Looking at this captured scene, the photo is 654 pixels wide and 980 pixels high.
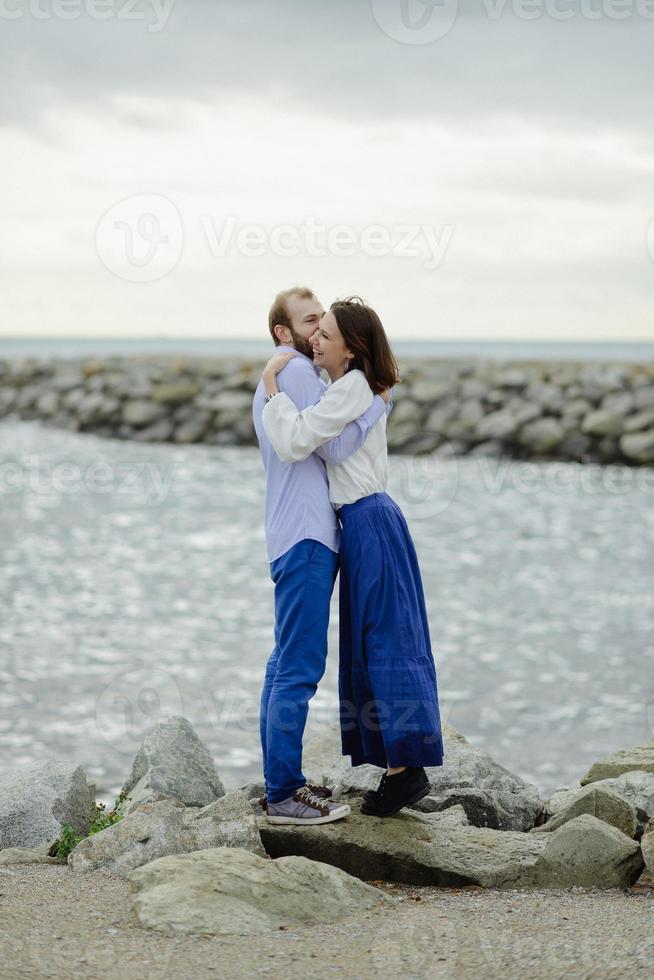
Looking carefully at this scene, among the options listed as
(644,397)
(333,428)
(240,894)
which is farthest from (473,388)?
(240,894)

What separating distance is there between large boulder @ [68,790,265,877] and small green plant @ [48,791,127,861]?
0.58ft

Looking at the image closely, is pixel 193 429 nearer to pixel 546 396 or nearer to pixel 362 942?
pixel 546 396

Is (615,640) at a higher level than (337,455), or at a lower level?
lower

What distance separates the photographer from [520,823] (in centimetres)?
436

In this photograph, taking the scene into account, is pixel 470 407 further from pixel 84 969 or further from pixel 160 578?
pixel 84 969

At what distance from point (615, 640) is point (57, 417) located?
1715cm

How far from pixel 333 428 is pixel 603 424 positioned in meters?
15.7

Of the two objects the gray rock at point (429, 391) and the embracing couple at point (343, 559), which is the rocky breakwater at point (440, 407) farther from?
the embracing couple at point (343, 559)

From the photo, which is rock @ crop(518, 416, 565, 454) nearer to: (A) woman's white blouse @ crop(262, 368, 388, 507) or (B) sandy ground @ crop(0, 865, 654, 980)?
(A) woman's white blouse @ crop(262, 368, 388, 507)

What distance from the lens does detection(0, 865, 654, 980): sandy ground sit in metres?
2.77

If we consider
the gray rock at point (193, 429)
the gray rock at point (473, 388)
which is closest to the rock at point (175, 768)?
the gray rock at point (473, 388)

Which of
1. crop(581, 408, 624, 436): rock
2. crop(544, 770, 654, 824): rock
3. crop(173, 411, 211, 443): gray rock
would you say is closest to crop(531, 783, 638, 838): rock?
crop(544, 770, 654, 824): rock

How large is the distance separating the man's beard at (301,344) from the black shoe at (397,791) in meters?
1.40

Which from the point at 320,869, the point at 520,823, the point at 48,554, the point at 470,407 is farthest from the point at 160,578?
the point at 470,407
